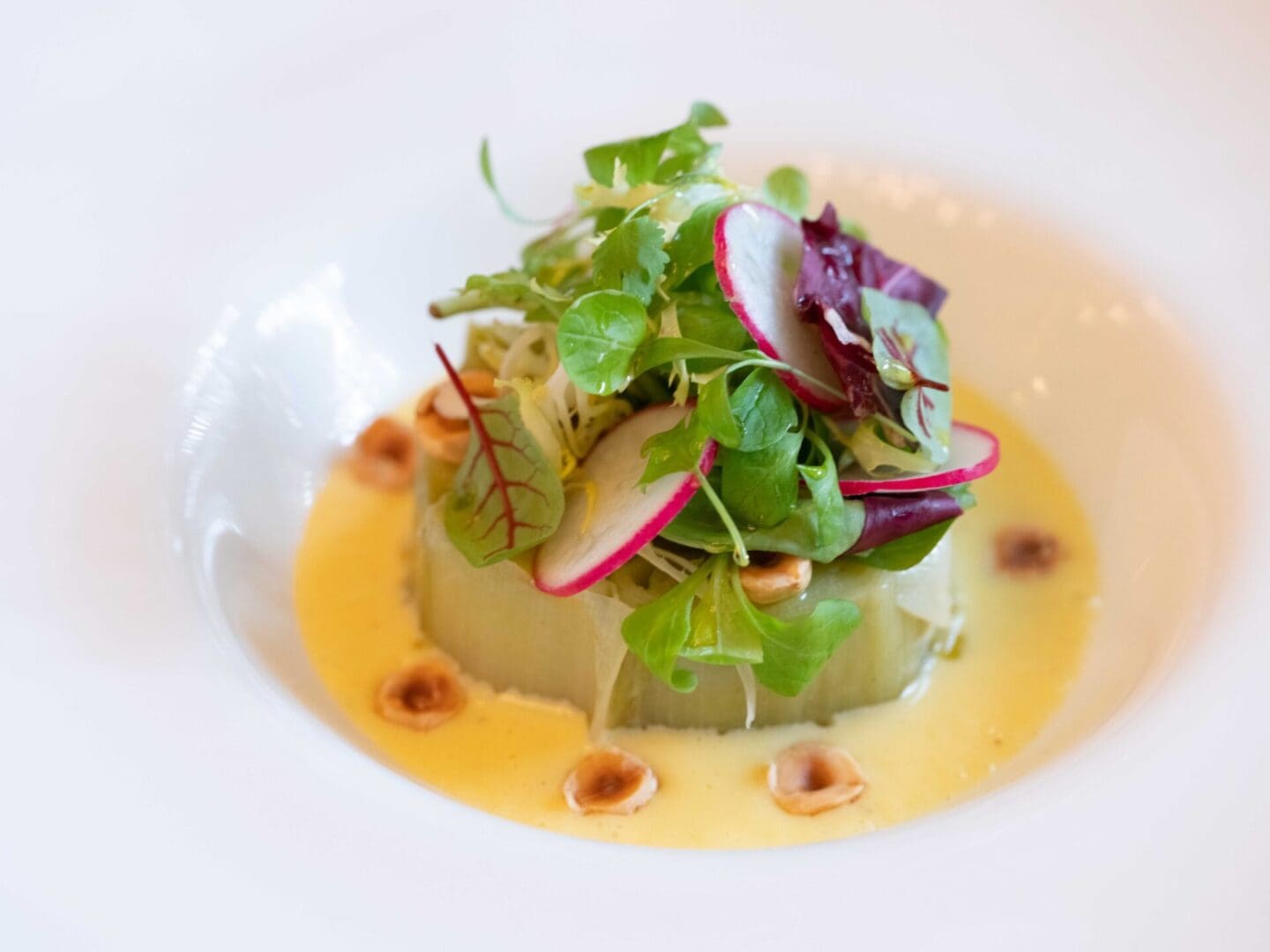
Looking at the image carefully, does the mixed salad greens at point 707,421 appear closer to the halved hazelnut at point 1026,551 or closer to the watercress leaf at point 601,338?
the watercress leaf at point 601,338

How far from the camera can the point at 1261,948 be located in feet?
4.28

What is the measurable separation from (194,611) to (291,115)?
1.24 metres

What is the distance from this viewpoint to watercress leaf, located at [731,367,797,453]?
5.63 ft

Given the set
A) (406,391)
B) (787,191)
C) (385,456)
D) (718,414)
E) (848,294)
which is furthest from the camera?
(406,391)

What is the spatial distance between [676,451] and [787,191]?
63 cm

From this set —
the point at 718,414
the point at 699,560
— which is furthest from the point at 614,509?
the point at 718,414

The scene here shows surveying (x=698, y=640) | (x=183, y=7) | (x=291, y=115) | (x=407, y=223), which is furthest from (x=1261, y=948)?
(x=183, y=7)

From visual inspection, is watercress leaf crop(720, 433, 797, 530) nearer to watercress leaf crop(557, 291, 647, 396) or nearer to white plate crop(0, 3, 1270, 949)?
watercress leaf crop(557, 291, 647, 396)

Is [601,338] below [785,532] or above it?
above

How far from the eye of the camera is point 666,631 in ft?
5.65

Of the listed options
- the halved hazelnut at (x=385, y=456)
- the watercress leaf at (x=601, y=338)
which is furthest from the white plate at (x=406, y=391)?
the watercress leaf at (x=601, y=338)

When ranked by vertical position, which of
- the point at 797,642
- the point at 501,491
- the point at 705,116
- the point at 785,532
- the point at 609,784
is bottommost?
the point at 609,784

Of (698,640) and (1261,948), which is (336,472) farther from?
(1261,948)

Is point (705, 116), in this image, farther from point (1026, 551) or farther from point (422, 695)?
point (422, 695)
